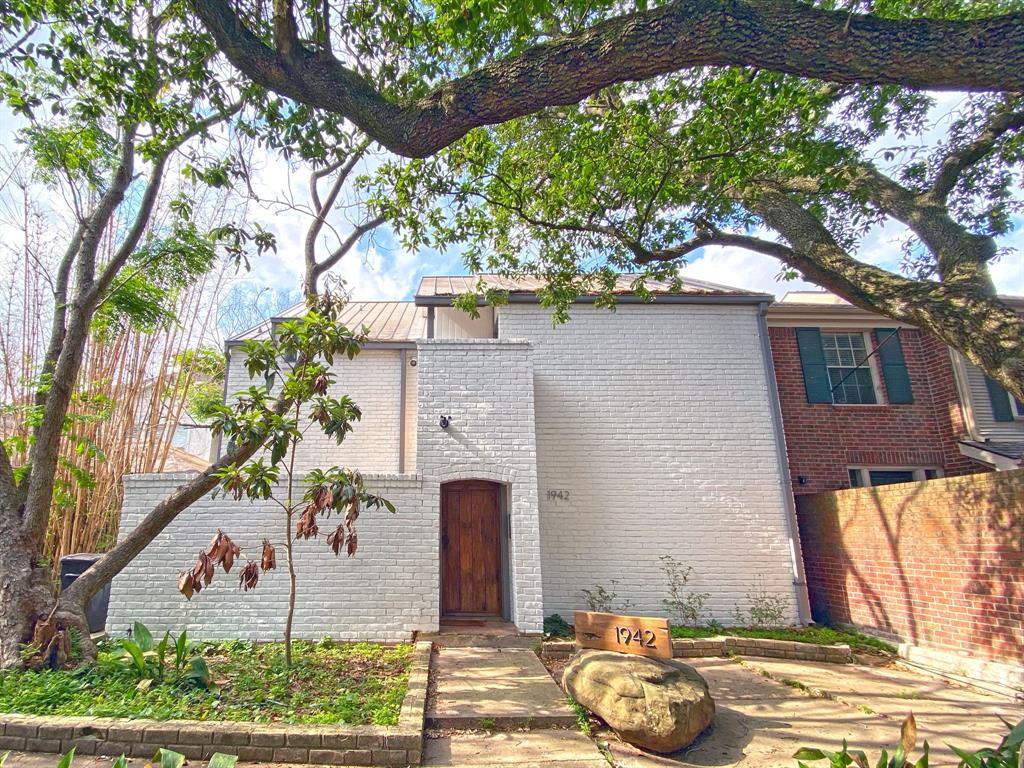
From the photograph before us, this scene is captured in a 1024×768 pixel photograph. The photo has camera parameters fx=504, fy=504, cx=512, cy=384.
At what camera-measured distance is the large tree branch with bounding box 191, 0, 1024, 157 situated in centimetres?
313

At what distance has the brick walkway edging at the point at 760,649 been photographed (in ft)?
21.3

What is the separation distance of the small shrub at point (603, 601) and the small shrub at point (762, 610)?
5.66ft

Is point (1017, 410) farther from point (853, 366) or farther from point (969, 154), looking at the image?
point (969, 154)

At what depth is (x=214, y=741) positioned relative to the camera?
3639mm

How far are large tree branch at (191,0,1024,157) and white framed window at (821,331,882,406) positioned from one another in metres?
7.05

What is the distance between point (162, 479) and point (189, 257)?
292cm

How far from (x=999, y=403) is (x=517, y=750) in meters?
10.4

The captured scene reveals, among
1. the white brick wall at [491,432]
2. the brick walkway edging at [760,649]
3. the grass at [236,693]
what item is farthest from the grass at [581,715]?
the white brick wall at [491,432]

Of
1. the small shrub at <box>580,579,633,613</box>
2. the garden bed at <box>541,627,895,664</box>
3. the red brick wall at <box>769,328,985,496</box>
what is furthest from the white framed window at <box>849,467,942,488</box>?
the small shrub at <box>580,579,633,613</box>

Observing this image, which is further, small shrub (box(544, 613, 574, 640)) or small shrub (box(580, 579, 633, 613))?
small shrub (box(580, 579, 633, 613))

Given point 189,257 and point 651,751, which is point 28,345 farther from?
point 651,751

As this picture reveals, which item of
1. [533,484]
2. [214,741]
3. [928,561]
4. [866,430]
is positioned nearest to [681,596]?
[533,484]

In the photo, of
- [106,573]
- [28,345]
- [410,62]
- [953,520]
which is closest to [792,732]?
[953,520]

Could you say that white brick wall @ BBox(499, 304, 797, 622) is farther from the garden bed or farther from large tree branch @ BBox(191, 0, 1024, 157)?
large tree branch @ BBox(191, 0, 1024, 157)
